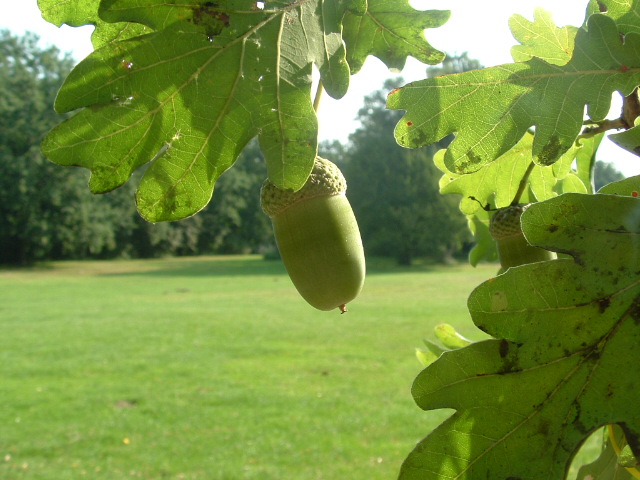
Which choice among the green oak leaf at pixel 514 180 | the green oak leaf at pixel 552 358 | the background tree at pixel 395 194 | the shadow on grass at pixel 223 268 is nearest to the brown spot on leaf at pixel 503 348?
the green oak leaf at pixel 552 358

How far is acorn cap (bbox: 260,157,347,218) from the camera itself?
996mm

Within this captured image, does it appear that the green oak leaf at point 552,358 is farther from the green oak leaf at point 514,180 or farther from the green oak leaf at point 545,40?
the green oak leaf at point 514,180

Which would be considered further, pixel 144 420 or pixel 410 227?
pixel 410 227

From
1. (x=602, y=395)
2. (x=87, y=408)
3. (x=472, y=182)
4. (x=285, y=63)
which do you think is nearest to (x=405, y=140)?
(x=285, y=63)

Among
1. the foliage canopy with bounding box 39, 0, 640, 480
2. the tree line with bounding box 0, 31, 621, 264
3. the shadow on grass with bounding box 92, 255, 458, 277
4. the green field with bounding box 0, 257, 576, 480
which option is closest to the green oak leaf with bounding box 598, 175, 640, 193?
the foliage canopy with bounding box 39, 0, 640, 480

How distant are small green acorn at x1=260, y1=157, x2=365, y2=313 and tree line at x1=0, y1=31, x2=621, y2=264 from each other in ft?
77.1

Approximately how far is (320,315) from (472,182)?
1443 centimetres

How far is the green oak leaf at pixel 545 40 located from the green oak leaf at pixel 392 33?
0.19 m

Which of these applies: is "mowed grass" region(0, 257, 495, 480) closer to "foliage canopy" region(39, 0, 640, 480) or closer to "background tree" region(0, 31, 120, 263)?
"foliage canopy" region(39, 0, 640, 480)

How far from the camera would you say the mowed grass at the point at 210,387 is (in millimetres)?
6316

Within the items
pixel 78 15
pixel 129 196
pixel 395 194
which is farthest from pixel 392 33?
pixel 129 196

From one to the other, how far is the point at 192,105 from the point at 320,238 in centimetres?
31

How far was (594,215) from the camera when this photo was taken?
716 millimetres

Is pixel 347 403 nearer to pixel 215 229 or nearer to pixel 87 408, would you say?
pixel 87 408
